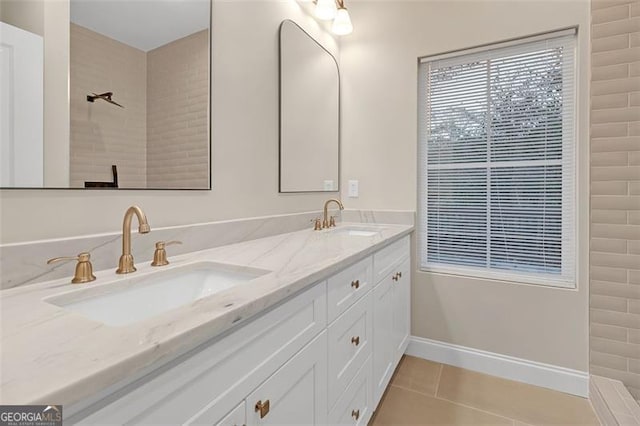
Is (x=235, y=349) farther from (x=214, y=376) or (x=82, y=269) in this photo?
(x=82, y=269)

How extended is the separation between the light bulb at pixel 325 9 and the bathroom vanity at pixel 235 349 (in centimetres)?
150

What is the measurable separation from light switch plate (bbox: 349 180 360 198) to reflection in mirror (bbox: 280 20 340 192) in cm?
11

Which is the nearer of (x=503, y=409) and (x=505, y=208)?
(x=503, y=409)

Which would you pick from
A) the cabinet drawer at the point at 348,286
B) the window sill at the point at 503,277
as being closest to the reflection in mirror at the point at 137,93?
the cabinet drawer at the point at 348,286

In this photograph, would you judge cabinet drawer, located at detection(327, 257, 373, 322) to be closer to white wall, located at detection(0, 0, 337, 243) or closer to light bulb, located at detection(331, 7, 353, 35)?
white wall, located at detection(0, 0, 337, 243)

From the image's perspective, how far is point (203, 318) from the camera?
1.97ft

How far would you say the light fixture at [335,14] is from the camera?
2023 mm

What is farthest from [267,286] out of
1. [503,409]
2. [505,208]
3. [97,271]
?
[505,208]

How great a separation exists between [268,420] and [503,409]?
1.57 metres

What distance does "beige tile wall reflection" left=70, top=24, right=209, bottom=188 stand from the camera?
952mm

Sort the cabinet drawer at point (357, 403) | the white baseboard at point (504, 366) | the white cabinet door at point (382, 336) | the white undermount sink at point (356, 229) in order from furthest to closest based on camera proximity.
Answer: the white undermount sink at point (356, 229)
the white baseboard at point (504, 366)
the white cabinet door at point (382, 336)
the cabinet drawer at point (357, 403)

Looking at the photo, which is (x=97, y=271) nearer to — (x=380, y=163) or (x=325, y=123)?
(x=325, y=123)

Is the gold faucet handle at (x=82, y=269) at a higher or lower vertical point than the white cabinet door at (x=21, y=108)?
lower

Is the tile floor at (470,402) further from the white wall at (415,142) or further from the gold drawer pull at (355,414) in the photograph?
the gold drawer pull at (355,414)
